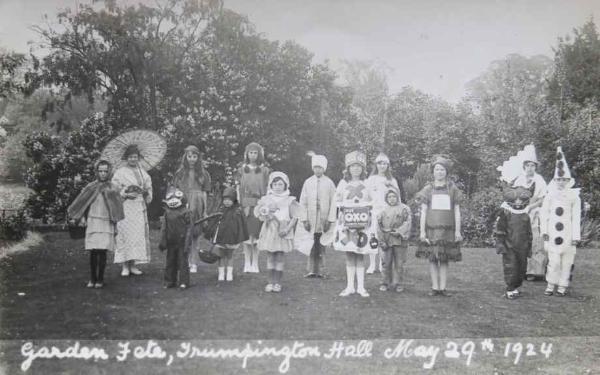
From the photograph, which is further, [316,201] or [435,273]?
[316,201]

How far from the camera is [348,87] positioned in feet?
32.9

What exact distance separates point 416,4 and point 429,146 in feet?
40.9

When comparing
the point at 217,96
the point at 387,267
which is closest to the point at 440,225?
the point at 387,267

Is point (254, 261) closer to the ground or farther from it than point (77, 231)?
closer to the ground

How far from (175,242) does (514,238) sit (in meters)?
3.67

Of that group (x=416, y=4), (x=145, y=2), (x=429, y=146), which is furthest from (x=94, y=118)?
(x=429, y=146)

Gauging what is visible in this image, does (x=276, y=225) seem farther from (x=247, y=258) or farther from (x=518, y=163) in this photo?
(x=518, y=163)

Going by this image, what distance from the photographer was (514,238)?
5469 mm

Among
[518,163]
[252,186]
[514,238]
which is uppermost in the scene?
[518,163]

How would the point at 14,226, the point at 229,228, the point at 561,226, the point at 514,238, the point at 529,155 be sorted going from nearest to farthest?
the point at 514,238 < the point at 561,226 < the point at 229,228 < the point at 529,155 < the point at 14,226

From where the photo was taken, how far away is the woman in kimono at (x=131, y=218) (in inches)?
233

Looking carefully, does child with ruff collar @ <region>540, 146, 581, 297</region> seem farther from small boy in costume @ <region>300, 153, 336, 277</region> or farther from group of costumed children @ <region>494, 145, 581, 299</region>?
small boy in costume @ <region>300, 153, 336, 277</region>

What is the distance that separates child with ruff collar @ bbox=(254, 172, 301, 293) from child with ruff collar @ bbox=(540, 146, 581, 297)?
2.87 m

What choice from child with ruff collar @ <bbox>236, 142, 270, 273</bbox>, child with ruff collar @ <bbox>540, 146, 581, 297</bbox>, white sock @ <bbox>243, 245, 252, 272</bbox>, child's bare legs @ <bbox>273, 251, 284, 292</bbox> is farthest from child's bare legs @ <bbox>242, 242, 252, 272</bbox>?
child with ruff collar @ <bbox>540, 146, 581, 297</bbox>
